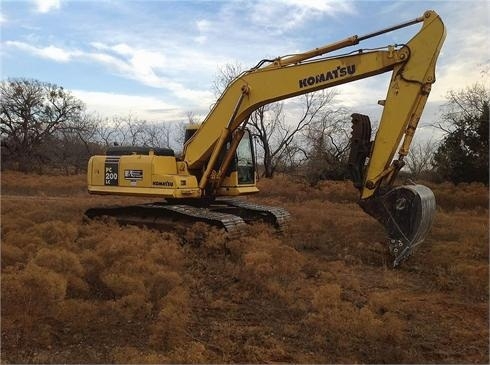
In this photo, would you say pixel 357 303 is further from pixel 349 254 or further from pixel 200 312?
pixel 349 254

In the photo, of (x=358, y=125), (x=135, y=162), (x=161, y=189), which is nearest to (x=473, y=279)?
(x=358, y=125)

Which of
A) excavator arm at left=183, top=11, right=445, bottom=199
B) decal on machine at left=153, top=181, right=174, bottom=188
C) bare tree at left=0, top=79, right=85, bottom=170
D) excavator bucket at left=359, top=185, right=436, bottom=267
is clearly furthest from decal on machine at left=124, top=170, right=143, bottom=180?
bare tree at left=0, top=79, right=85, bottom=170

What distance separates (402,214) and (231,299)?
3110 mm

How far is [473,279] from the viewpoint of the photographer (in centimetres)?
757

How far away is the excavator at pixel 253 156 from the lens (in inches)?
325

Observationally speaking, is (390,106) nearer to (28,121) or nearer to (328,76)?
(328,76)

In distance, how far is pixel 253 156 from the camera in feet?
39.4

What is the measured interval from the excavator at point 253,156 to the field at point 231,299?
32.6 inches

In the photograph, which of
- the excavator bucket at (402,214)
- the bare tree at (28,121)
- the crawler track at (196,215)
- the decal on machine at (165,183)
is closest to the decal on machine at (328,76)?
the excavator bucket at (402,214)

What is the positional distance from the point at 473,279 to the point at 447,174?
694 inches

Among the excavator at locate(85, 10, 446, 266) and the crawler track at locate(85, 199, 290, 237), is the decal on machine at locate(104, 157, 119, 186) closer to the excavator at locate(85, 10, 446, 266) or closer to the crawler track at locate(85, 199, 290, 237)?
the excavator at locate(85, 10, 446, 266)

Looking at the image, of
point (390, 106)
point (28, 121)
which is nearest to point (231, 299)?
point (390, 106)

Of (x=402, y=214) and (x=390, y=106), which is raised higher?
(x=390, y=106)

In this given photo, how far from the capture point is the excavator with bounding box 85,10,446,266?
27.1 feet
